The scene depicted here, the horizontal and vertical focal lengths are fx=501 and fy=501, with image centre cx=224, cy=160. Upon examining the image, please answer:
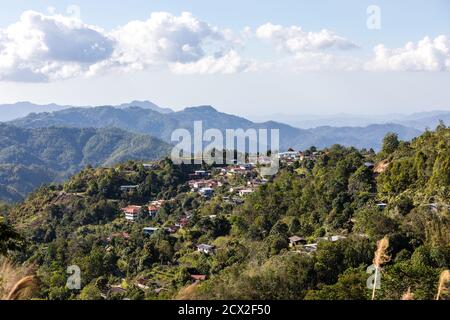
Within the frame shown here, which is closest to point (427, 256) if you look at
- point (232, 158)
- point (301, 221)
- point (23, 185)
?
point (301, 221)

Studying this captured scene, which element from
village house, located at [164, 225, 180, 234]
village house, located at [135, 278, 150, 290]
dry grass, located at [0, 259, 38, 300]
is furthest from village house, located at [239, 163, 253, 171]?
dry grass, located at [0, 259, 38, 300]

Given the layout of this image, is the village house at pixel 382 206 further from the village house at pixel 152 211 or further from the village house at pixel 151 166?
the village house at pixel 151 166

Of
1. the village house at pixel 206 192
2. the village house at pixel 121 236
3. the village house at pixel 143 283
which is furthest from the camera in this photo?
the village house at pixel 206 192

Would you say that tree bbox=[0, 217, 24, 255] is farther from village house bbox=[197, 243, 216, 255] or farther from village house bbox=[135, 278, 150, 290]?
village house bbox=[197, 243, 216, 255]

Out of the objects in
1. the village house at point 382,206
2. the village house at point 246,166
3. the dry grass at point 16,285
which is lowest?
the village house at point 246,166

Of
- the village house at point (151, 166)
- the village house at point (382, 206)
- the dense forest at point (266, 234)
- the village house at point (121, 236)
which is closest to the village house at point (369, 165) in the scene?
the dense forest at point (266, 234)
